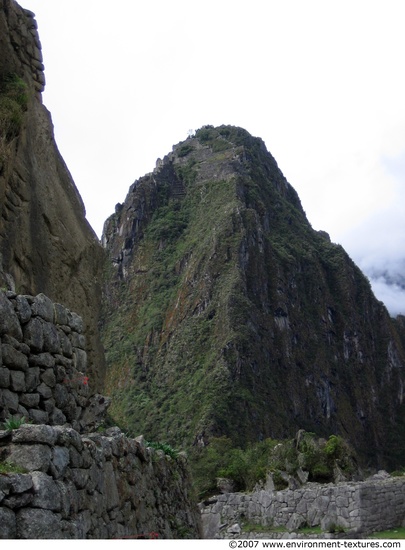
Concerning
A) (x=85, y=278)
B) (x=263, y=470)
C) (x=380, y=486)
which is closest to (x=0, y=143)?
(x=85, y=278)

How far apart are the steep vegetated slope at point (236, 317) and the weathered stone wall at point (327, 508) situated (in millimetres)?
68477

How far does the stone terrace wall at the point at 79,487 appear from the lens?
419cm

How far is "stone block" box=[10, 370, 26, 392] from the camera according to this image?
580cm

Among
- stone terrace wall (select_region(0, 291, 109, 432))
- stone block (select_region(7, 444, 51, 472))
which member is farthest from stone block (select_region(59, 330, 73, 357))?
stone block (select_region(7, 444, 51, 472))

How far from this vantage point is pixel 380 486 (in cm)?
1650

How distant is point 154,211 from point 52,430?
452ft

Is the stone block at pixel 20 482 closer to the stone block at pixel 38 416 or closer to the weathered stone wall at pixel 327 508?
the stone block at pixel 38 416

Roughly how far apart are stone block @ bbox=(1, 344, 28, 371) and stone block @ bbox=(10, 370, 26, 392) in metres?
0.04

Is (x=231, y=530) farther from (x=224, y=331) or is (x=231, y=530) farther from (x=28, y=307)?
(x=224, y=331)

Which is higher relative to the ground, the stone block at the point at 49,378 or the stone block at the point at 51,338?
the stone block at the point at 51,338

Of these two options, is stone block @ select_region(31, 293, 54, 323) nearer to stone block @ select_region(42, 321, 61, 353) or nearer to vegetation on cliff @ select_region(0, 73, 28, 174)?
stone block @ select_region(42, 321, 61, 353)

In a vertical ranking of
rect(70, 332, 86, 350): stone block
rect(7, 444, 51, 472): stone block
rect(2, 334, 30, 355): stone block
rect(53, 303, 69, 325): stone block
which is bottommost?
rect(7, 444, 51, 472): stone block

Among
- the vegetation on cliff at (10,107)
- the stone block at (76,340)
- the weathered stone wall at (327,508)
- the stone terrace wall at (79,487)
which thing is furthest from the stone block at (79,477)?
the weathered stone wall at (327,508)

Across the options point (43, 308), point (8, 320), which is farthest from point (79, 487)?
point (43, 308)
